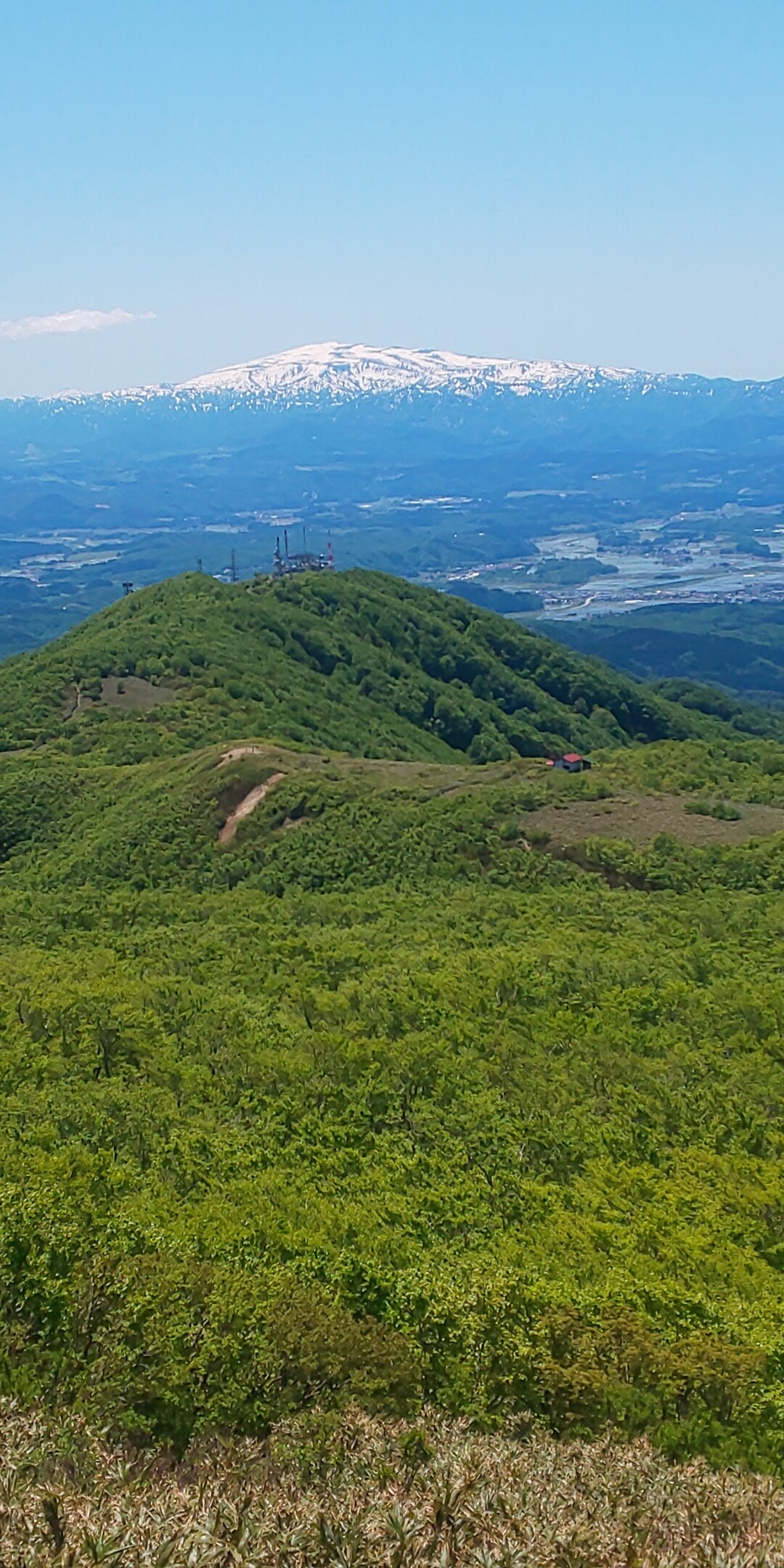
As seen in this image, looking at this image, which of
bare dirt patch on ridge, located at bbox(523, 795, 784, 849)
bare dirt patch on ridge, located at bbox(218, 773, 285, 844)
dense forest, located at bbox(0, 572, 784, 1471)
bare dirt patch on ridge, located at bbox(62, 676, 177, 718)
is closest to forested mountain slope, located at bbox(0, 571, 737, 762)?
bare dirt patch on ridge, located at bbox(62, 676, 177, 718)

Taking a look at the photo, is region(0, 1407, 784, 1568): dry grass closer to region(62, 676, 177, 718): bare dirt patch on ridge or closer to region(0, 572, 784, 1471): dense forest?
region(0, 572, 784, 1471): dense forest

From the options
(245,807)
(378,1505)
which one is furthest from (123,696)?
(378,1505)

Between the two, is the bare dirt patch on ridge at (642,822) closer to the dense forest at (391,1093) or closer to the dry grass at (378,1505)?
the dense forest at (391,1093)

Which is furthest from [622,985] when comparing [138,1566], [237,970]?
[138,1566]

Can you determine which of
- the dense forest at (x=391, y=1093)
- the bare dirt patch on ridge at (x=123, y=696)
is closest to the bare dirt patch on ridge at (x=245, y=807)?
the dense forest at (x=391, y=1093)

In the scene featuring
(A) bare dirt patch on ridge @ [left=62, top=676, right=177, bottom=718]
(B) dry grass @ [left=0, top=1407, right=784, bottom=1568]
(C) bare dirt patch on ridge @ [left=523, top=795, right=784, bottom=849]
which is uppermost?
(B) dry grass @ [left=0, top=1407, right=784, bottom=1568]

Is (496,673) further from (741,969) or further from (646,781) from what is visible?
(741,969)
